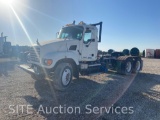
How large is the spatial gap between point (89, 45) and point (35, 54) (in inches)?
121

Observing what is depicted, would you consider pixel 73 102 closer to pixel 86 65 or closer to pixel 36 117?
pixel 36 117

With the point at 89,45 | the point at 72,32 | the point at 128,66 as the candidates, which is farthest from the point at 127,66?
the point at 72,32

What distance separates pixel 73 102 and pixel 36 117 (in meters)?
1.60

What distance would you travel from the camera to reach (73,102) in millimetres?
5949

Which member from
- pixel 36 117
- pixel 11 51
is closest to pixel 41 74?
pixel 36 117

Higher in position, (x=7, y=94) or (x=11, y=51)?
(x=11, y=51)

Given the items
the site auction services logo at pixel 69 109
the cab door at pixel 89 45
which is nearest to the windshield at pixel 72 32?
the cab door at pixel 89 45

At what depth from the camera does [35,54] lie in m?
7.75

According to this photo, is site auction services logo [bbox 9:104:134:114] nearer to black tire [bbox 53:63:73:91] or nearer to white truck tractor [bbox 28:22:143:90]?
black tire [bbox 53:63:73:91]

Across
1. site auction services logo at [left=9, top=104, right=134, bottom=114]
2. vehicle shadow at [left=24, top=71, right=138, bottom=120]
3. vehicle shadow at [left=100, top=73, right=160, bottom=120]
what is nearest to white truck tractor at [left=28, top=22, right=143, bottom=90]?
vehicle shadow at [left=24, top=71, right=138, bottom=120]

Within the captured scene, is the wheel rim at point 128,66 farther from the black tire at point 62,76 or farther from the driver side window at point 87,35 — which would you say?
the black tire at point 62,76

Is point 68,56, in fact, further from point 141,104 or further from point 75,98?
point 141,104

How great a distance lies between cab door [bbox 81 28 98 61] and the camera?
9.01 metres

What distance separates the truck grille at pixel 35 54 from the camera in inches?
296
